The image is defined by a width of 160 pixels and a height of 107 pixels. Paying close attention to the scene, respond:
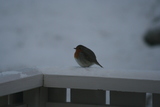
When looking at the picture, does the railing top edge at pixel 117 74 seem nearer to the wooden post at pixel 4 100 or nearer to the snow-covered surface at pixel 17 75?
the snow-covered surface at pixel 17 75

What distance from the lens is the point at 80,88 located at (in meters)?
1.31

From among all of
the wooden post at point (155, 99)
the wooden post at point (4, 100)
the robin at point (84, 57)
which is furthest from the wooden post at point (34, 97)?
the robin at point (84, 57)

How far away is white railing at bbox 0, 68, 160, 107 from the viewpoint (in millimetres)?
1257

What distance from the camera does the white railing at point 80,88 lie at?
126 cm

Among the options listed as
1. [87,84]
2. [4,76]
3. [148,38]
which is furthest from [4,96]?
[148,38]

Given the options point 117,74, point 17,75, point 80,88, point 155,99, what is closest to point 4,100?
point 17,75

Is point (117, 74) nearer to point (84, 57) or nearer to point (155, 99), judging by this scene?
point (155, 99)

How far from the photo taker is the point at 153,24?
7.21 m

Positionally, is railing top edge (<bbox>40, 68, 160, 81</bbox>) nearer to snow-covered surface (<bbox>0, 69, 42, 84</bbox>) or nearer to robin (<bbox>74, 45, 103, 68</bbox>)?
snow-covered surface (<bbox>0, 69, 42, 84</bbox>)

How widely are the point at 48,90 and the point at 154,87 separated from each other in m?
0.46

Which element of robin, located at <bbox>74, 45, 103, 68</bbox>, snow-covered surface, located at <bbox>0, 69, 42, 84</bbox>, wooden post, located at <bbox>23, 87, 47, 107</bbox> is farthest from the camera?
robin, located at <bbox>74, 45, 103, 68</bbox>

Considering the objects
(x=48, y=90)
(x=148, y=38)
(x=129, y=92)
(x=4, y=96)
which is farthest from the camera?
(x=148, y=38)

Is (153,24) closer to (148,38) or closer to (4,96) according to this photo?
(148,38)

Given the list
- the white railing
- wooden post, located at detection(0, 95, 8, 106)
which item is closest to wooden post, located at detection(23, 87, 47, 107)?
the white railing
